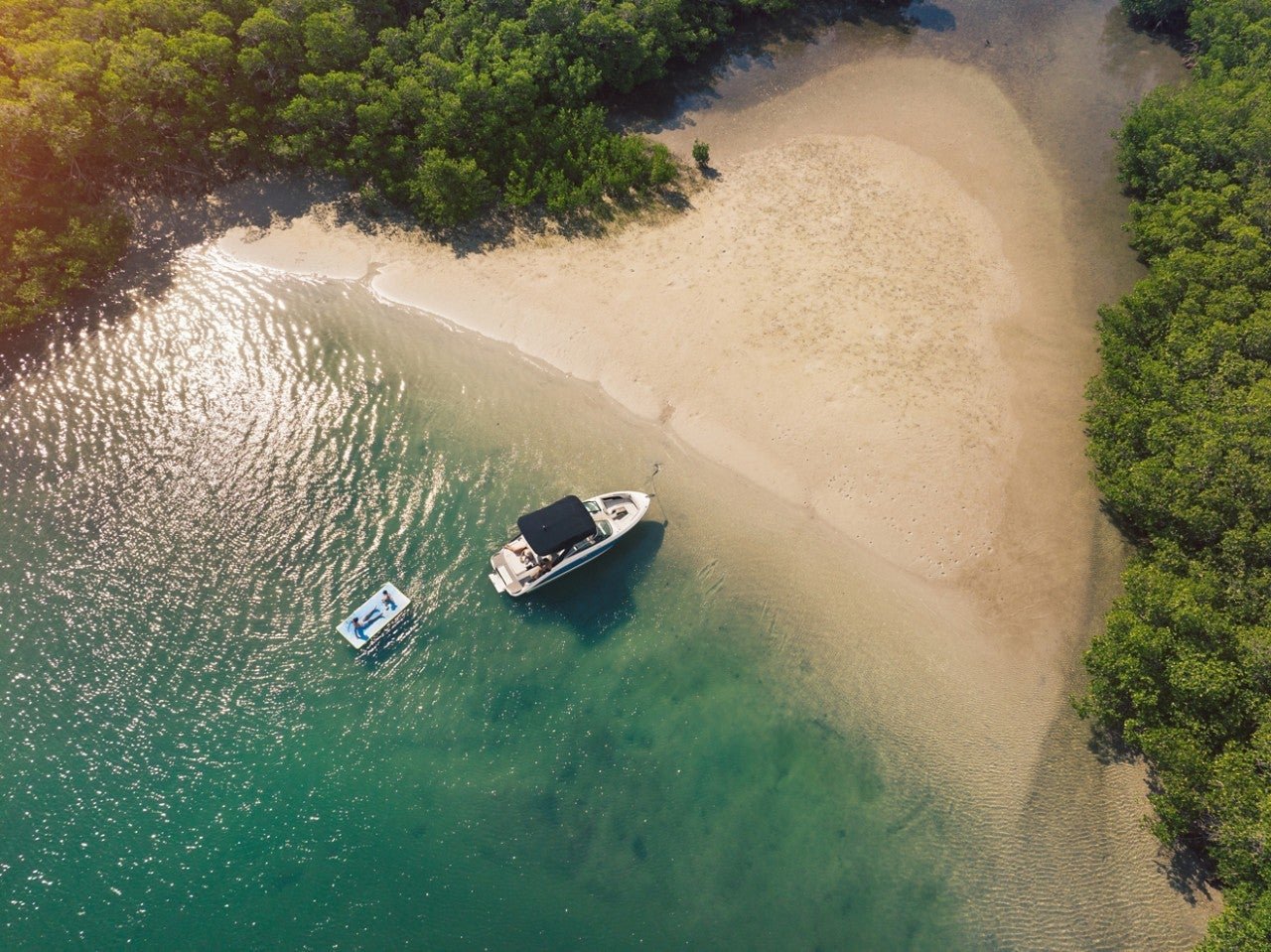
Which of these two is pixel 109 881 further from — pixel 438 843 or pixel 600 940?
pixel 600 940

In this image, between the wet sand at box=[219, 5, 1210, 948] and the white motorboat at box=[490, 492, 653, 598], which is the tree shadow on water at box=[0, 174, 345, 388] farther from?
the white motorboat at box=[490, 492, 653, 598]

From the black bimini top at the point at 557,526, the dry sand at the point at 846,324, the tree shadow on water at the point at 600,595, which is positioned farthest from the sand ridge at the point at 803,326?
the black bimini top at the point at 557,526

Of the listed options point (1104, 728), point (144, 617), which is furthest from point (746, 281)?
point (144, 617)

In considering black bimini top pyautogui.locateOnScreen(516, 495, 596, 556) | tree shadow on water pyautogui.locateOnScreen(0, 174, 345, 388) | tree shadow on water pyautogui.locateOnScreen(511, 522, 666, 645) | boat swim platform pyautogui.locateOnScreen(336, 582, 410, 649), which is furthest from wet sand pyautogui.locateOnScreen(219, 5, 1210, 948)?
boat swim platform pyautogui.locateOnScreen(336, 582, 410, 649)

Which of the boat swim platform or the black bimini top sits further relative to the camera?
the black bimini top

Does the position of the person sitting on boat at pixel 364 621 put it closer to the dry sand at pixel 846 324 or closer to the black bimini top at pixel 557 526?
the black bimini top at pixel 557 526

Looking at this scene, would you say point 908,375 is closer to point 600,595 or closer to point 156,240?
point 600,595

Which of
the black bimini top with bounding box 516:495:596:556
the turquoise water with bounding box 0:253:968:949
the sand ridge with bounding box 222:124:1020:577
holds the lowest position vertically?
the turquoise water with bounding box 0:253:968:949
